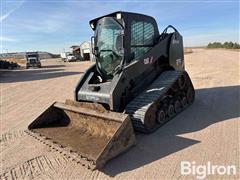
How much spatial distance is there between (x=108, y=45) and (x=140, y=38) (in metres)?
0.74

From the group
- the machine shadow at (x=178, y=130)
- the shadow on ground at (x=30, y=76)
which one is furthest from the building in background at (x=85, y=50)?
the machine shadow at (x=178, y=130)

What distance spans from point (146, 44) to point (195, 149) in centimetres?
286

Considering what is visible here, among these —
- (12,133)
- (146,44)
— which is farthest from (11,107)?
(146,44)

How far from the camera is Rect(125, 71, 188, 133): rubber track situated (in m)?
5.20

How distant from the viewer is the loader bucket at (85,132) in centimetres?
411

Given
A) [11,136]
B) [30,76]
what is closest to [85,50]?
[30,76]

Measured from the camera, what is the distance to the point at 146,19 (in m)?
6.45

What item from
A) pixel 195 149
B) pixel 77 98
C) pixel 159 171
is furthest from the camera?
pixel 77 98

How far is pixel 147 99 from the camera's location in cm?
553

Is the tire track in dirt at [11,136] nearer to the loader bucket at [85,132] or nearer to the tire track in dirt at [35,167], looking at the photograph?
the loader bucket at [85,132]

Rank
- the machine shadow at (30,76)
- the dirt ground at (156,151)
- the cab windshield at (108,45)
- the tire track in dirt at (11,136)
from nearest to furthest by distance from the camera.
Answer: the dirt ground at (156,151)
the tire track in dirt at (11,136)
the cab windshield at (108,45)
the machine shadow at (30,76)

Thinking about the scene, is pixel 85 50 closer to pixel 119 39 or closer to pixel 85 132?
pixel 119 39

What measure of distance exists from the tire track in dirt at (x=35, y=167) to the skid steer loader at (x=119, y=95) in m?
0.19

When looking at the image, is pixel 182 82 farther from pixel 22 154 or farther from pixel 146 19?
pixel 22 154
